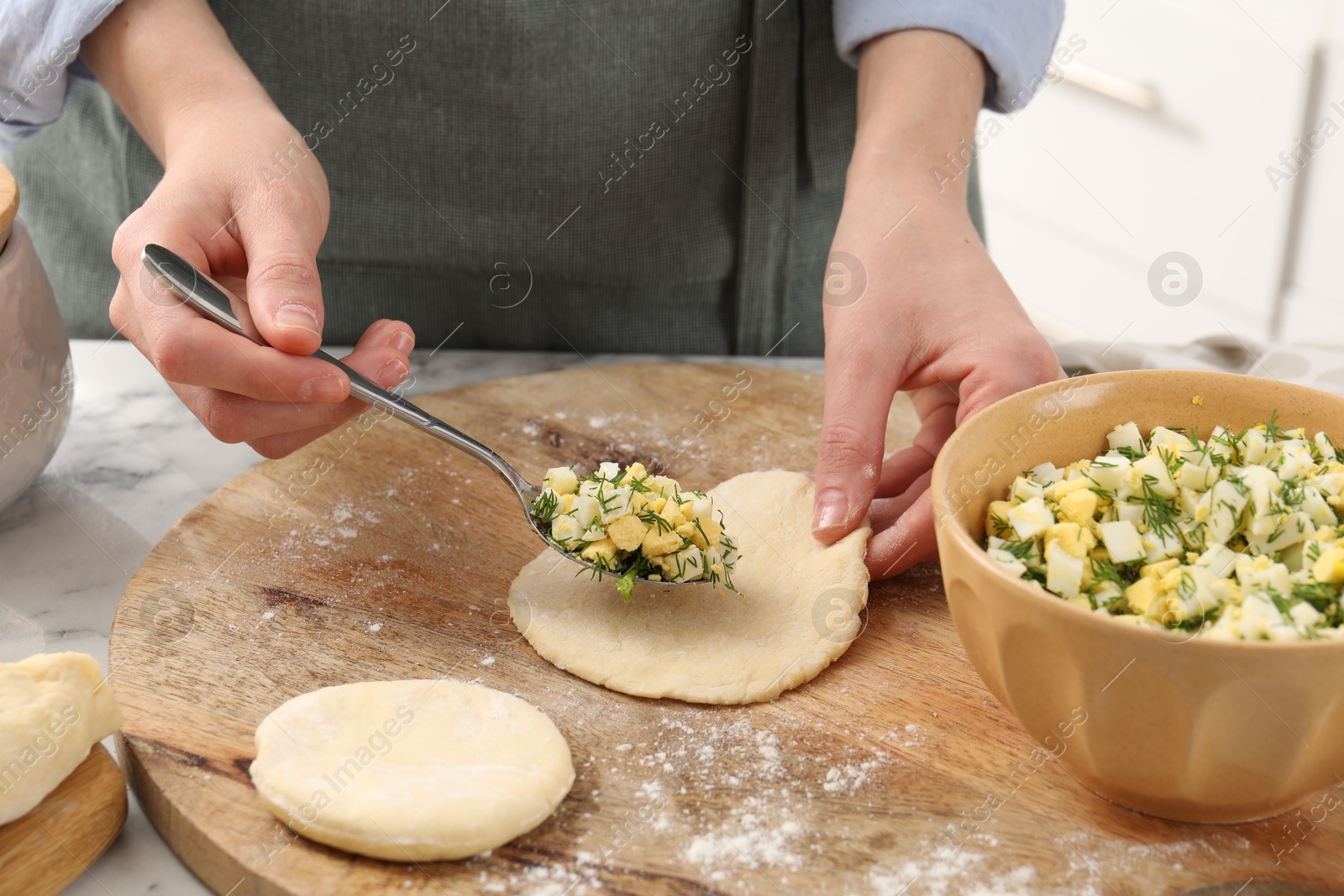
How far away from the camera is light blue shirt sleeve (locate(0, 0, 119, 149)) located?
157 centimetres

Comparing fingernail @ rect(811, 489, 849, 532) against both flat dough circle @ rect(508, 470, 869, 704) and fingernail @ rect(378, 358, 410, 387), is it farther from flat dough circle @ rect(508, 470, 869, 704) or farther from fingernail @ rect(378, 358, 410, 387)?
fingernail @ rect(378, 358, 410, 387)

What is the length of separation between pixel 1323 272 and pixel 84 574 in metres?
4.19

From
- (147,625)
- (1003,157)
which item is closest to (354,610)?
(147,625)

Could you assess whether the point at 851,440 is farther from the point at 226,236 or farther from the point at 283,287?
the point at 226,236

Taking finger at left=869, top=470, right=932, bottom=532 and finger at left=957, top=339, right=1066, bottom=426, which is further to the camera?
finger at left=869, top=470, right=932, bottom=532

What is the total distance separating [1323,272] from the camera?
400cm

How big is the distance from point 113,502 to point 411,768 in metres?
0.89

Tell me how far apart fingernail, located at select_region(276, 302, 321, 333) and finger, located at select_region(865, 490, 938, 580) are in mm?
773

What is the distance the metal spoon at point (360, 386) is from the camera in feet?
4.14

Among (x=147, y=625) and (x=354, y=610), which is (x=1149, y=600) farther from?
(x=147, y=625)

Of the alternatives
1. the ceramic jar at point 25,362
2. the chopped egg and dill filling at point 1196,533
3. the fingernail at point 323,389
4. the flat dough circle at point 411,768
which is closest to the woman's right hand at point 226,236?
the fingernail at point 323,389

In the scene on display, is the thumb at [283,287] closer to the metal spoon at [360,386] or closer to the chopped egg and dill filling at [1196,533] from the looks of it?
the metal spoon at [360,386]

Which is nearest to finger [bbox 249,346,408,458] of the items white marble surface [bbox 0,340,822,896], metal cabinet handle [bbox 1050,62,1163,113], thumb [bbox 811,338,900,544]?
white marble surface [bbox 0,340,822,896]

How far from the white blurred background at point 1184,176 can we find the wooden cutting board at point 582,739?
265 centimetres
